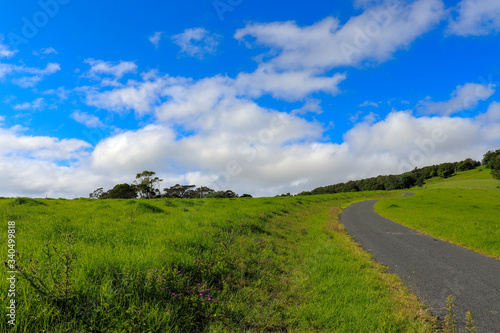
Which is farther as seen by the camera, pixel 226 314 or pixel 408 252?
pixel 408 252

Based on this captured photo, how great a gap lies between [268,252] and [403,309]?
491 cm

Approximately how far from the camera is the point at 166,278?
5016mm

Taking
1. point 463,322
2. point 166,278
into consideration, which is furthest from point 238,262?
point 463,322

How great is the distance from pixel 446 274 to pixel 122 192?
91.7 metres

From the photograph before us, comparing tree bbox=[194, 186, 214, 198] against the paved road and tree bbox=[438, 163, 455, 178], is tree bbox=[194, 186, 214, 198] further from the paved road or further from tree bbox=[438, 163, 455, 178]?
tree bbox=[438, 163, 455, 178]

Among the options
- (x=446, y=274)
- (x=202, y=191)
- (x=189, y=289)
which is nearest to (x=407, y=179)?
(x=202, y=191)

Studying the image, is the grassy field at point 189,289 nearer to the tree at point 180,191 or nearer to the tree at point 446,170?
the tree at point 180,191

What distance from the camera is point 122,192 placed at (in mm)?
82000

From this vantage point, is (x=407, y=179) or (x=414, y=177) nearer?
(x=407, y=179)

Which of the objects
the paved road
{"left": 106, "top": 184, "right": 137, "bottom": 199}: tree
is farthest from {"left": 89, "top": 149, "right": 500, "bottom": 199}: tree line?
the paved road

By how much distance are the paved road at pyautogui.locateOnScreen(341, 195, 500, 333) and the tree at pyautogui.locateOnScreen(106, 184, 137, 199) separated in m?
87.1

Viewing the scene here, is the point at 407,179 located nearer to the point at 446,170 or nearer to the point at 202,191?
the point at 446,170

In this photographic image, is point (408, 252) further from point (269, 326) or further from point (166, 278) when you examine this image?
point (166, 278)

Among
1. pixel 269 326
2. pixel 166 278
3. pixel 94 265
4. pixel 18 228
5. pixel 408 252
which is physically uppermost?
pixel 18 228
